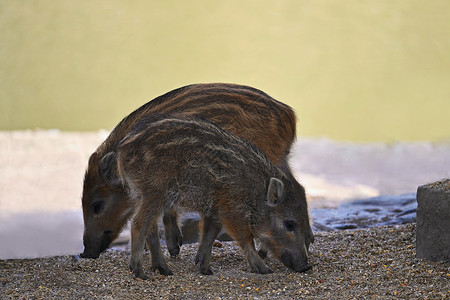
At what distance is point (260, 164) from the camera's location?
15.5 feet

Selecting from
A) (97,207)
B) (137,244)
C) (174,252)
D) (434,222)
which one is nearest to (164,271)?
(137,244)

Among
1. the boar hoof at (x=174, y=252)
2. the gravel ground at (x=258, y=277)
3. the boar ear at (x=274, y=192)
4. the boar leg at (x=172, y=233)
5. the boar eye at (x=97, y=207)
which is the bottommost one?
the gravel ground at (x=258, y=277)

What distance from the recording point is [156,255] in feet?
15.6

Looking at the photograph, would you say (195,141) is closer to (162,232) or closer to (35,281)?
(35,281)

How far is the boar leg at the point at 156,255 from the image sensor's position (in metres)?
4.70

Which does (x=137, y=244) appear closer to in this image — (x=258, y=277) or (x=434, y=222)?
(x=258, y=277)

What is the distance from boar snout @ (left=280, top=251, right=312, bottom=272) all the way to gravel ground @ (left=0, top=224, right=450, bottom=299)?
0.18 feet

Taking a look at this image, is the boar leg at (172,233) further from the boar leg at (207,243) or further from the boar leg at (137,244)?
the boar leg at (137,244)

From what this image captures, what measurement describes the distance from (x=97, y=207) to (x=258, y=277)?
1.29 m

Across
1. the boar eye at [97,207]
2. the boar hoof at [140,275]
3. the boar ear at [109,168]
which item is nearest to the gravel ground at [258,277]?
the boar hoof at [140,275]

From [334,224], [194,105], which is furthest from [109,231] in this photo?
[334,224]

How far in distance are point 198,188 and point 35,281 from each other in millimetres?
1249

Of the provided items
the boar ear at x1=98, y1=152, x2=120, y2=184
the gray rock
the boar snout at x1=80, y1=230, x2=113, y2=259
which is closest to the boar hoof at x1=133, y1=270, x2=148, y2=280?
the boar snout at x1=80, y1=230, x2=113, y2=259

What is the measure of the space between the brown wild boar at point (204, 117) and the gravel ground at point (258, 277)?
0.27 m
